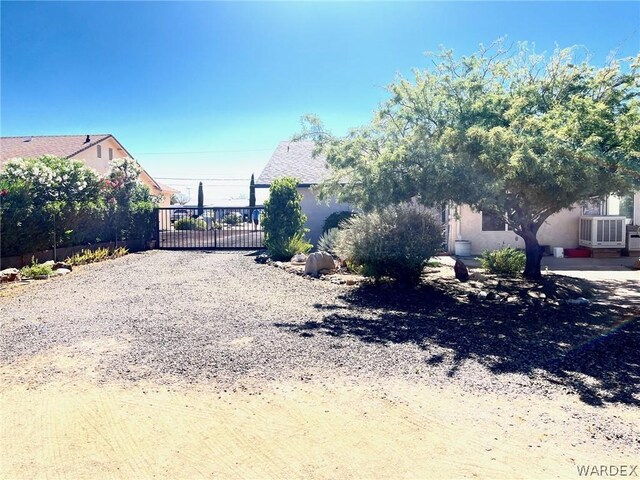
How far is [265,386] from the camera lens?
4039mm

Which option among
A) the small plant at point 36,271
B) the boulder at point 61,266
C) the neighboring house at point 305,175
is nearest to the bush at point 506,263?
the neighboring house at point 305,175

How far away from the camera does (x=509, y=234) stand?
14.8 m

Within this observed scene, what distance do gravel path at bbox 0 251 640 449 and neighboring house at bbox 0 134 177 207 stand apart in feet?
50.5

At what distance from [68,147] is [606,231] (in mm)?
24050

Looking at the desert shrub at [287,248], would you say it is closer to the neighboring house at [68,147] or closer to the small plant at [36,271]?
the small plant at [36,271]

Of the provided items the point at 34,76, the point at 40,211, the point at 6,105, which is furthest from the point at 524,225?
the point at 6,105

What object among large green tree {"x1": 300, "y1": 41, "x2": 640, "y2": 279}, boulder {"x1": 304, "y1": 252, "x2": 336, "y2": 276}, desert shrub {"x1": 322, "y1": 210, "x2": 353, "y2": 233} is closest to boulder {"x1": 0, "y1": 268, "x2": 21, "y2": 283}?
boulder {"x1": 304, "y1": 252, "x2": 336, "y2": 276}

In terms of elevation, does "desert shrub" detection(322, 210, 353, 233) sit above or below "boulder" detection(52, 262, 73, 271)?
above

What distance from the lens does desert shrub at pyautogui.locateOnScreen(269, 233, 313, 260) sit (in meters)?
13.5

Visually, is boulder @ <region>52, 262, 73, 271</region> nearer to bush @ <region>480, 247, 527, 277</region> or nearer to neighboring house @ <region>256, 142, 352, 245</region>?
neighboring house @ <region>256, 142, 352, 245</region>

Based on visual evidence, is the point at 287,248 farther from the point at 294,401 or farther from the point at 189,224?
the point at 189,224

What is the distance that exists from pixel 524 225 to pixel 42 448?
29.2 feet

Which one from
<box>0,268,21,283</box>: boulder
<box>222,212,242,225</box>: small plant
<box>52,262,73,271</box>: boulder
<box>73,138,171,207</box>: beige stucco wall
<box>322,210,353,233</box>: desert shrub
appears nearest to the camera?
<box>0,268,21,283</box>: boulder

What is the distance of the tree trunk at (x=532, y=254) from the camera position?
935 cm
